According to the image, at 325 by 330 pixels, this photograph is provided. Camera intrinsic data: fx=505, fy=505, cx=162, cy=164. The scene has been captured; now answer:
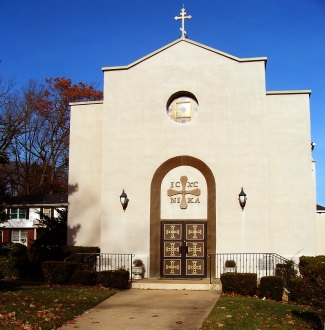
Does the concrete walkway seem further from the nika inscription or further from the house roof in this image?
the house roof

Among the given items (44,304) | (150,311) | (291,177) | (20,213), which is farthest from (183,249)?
(20,213)

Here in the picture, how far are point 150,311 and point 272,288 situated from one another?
14.1ft

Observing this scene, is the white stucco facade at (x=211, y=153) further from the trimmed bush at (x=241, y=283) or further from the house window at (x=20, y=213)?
the house window at (x=20, y=213)

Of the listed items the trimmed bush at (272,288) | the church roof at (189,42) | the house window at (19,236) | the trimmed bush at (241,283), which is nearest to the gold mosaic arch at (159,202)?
the trimmed bush at (241,283)

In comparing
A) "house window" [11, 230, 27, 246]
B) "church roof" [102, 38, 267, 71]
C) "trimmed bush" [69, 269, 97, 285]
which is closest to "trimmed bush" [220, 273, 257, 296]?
"trimmed bush" [69, 269, 97, 285]

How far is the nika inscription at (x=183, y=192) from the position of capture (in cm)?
2002

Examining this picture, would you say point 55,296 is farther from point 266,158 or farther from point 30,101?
point 30,101

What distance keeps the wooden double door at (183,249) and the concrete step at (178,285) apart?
1.29 metres

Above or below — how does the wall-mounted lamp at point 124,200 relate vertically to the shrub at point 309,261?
above

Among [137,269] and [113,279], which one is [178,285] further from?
[113,279]

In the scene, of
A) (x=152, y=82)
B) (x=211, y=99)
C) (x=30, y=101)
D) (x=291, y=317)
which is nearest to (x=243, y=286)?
(x=291, y=317)

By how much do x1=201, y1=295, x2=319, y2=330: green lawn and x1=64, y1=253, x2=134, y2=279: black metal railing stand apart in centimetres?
593

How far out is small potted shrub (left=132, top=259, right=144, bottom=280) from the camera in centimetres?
1892

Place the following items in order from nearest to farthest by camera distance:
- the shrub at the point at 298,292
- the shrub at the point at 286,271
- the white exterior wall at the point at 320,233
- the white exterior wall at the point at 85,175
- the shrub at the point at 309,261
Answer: the shrub at the point at 298,292 → the shrub at the point at 286,271 → the shrub at the point at 309,261 → the white exterior wall at the point at 85,175 → the white exterior wall at the point at 320,233
